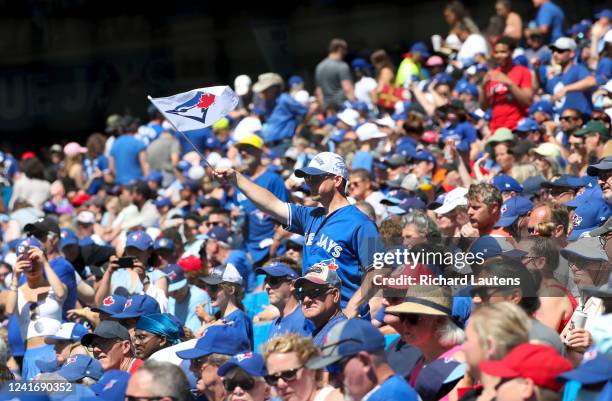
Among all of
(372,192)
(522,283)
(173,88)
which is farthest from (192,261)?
(173,88)

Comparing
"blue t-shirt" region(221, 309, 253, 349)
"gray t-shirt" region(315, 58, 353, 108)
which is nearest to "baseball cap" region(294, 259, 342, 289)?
"blue t-shirt" region(221, 309, 253, 349)

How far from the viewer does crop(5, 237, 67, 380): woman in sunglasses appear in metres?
9.09

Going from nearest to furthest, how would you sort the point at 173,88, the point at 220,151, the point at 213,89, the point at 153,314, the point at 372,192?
1. the point at 153,314
2. the point at 213,89
3. the point at 372,192
4. the point at 220,151
5. the point at 173,88

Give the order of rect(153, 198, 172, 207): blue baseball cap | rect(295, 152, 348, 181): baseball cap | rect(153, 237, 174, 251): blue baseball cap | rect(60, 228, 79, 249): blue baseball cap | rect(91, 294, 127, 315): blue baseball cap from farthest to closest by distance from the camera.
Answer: rect(153, 198, 172, 207): blue baseball cap
rect(60, 228, 79, 249): blue baseball cap
rect(153, 237, 174, 251): blue baseball cap
rect(91, 294, 127, 315): blue baseball cap
rect(295, 152, 348, 181): baseball cap

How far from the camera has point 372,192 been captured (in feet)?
36.0

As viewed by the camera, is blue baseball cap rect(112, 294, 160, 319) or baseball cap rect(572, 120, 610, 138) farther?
baseball cap rect(572, 120, 610, 138)

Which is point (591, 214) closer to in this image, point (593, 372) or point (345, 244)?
point (345, 244)

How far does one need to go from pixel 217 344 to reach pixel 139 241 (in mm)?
3945

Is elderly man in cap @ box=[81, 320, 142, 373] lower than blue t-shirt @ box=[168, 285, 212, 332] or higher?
higher

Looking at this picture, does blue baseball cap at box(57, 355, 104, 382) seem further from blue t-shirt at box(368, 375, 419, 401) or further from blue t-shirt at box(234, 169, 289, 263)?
blue t-shirt at box(234, 169, 289, 263)

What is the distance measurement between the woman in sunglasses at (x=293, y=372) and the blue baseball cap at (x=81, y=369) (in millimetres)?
1727

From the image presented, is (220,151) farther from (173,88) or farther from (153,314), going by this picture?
(153,314)

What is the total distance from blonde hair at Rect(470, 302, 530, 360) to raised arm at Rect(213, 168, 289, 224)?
10.1 ft

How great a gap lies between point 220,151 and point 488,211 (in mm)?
8791
